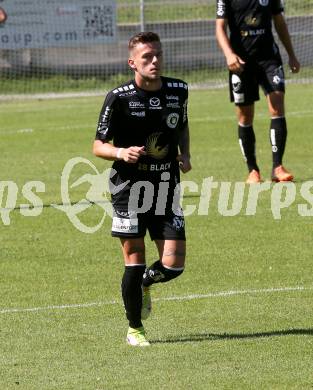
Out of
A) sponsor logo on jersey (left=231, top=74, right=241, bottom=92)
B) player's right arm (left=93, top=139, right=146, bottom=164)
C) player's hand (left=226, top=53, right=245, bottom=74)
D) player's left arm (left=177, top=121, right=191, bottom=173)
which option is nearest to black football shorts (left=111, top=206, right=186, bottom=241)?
player's left arm (left=177, top=121, right=191, bottom=173)

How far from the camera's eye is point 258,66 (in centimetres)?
1405

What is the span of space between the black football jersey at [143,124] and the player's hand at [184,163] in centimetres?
9

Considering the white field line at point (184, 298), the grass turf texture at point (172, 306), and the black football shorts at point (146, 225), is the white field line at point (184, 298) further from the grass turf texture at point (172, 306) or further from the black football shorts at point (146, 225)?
the black football shorts at point (146, 225)

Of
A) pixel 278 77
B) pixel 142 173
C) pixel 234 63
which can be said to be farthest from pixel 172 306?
pixel 278 77

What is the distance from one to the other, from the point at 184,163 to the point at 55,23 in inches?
833

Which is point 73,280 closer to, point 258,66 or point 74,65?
point 258,66

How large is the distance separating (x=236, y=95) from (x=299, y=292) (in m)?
5.61

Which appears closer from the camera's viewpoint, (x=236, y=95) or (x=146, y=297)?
(x=146, y=297)

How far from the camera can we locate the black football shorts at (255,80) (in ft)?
45.6

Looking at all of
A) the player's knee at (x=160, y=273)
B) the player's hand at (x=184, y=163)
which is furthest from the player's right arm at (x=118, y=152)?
the player's knee at (x=160, y=273)

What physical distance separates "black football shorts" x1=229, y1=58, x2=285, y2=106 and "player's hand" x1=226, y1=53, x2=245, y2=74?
37 cm

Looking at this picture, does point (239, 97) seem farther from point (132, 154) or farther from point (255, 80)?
point (132, 154)

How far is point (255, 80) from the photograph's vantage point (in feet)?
46.4

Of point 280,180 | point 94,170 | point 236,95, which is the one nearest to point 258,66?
point 236,95
